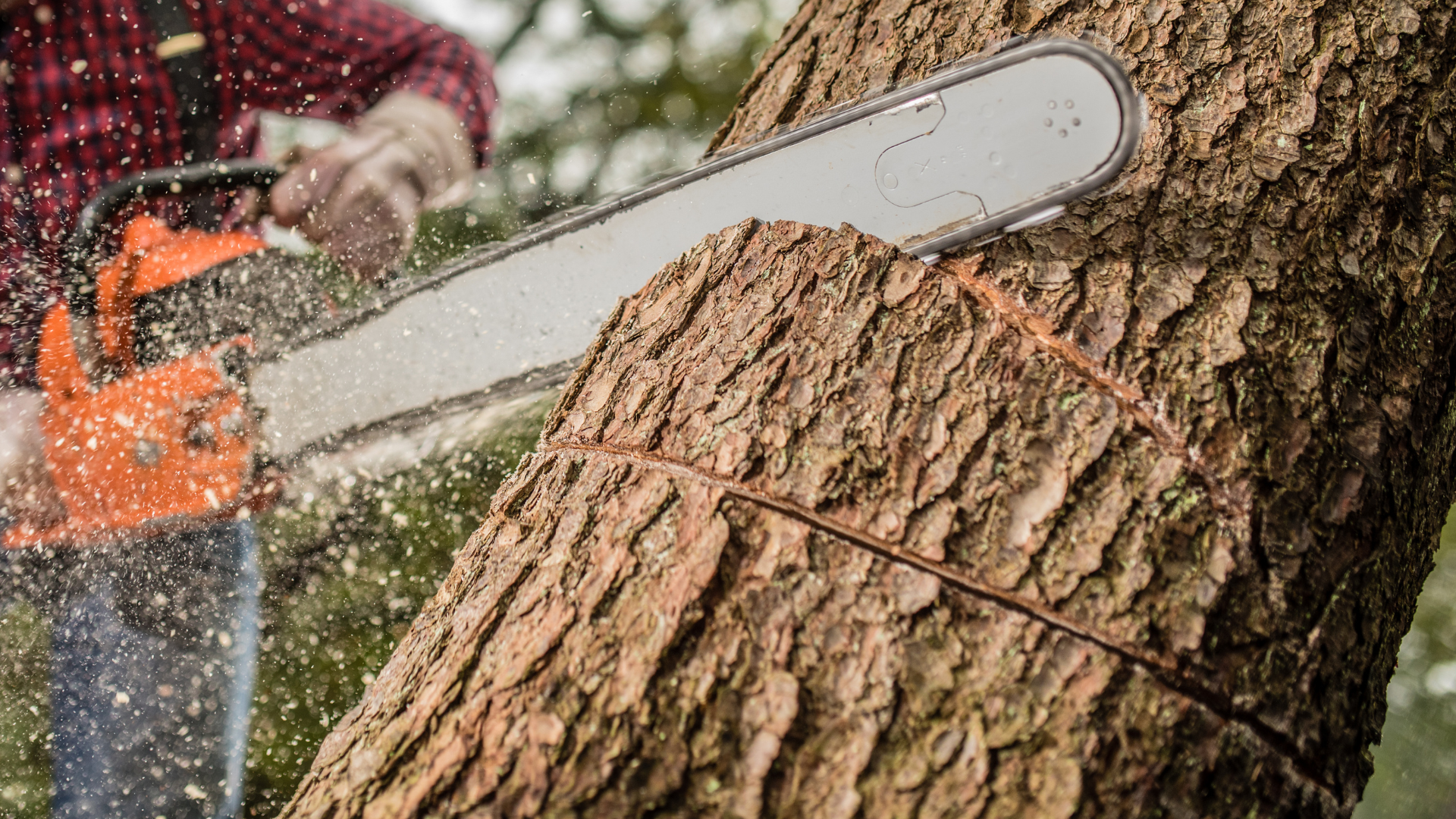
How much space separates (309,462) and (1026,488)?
1.56m

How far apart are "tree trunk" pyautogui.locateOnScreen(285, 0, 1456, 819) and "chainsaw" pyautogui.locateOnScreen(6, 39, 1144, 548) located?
11 cm

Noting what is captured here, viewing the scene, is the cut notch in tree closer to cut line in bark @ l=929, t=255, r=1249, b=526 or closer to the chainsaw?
cut line in bark @ l=929, t=255, r=1249, b=526

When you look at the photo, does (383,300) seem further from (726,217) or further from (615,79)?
(615,79)

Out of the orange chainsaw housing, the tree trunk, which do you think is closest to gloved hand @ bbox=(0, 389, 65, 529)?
the orange chainsaw housing

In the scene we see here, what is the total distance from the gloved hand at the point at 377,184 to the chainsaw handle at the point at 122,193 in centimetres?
12

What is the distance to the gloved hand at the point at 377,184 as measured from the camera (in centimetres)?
155

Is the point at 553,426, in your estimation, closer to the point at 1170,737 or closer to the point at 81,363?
the point at 1170,737

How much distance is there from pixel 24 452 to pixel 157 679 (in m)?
0.91

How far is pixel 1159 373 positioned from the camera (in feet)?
2.53

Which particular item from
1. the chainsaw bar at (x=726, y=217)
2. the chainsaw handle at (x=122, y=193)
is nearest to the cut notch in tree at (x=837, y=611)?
the chainsaw bar at (x=726, y=217)

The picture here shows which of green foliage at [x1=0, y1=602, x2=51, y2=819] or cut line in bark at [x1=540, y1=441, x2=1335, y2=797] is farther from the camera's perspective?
green foliage at [x1=0, y1=602, x2=51, y2=819]

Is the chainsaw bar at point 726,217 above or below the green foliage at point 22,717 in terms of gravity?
above

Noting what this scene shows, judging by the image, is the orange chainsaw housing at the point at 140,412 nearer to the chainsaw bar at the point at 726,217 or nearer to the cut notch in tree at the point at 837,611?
the chainsaw bar at the point at 726,217

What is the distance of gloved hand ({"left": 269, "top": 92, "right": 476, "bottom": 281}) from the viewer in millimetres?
1551
